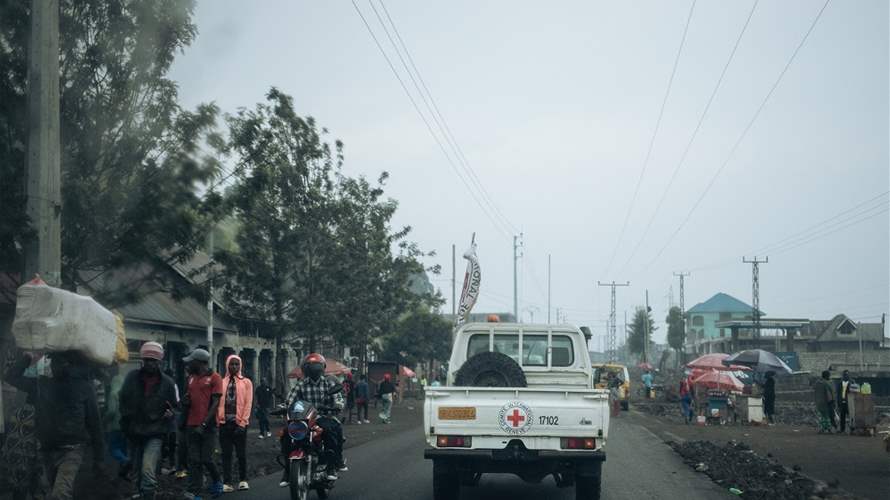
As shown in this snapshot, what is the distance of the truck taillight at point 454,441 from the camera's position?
1109cm

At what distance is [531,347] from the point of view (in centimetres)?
1444

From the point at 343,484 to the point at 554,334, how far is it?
A: 3.69 m

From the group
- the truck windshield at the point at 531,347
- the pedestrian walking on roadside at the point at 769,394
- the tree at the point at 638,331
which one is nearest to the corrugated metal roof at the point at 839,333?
the tree at the point at 638,331

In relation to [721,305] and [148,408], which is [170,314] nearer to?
[148,408]

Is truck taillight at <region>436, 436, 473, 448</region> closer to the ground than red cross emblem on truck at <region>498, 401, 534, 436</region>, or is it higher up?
closer to the ground

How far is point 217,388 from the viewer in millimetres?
13203

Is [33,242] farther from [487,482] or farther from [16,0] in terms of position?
[487,482]

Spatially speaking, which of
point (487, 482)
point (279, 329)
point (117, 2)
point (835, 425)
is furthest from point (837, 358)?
point (117, 2)

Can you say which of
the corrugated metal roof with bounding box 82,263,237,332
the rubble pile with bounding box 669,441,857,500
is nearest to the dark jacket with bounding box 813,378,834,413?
the rubble pile with bounding box 669,441,857,500

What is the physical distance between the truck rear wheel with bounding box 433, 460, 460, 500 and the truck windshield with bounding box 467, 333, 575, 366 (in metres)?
2.94

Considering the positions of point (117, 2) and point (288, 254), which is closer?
point (117, 2)

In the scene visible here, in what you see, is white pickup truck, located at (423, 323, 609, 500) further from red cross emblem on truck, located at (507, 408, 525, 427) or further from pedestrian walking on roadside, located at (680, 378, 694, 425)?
pedestrian walking on roadside, located at (680, 378, 694, 425)

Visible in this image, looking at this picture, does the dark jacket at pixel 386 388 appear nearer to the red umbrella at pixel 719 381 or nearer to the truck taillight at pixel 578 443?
the red umbrella at pixel 719 381

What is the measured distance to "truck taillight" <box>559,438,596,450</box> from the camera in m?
10.9
